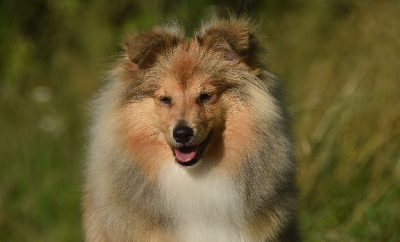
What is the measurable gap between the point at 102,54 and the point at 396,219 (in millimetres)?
4778

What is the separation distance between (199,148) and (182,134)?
0.27 metres

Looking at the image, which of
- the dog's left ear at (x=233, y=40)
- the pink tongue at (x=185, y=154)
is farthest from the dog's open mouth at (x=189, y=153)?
the dog's left ear at (x=233, y=40)

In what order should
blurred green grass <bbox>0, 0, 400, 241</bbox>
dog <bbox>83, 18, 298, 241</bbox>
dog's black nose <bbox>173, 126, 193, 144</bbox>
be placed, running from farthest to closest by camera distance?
blurred green grass <bbox>0, 0, 400, 241</bbox>
dog <bbox>83, 18, 298, 241</bbox>
dog's black nose <bbox>173, 126, 193, 144</bbox>

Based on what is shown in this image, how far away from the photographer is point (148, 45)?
17.7 feet

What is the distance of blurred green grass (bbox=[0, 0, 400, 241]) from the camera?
8.07 m

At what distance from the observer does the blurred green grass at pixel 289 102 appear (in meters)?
8.07

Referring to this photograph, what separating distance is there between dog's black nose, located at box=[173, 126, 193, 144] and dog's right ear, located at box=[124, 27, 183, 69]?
0.62 metres

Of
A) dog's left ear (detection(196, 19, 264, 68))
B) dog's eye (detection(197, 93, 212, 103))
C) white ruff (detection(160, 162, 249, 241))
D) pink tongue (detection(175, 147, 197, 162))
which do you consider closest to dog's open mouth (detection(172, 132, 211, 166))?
pink tongue (detection(175, 147, 197, 162))

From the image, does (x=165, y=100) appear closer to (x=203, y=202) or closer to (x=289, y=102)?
(x=203, y=202)

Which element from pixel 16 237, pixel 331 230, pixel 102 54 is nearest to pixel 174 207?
pixel 331 230

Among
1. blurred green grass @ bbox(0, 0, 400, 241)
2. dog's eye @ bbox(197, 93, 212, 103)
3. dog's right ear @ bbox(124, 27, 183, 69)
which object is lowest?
blurred green grass @ bbox(0, 0, 400, 241)

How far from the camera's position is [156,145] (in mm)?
5414

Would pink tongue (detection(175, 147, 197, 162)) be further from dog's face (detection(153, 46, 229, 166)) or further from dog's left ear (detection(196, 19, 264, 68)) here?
dog's left ear (detection(196, 19, 264, 68))

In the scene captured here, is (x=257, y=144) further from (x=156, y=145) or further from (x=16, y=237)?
(x=16, y=237)
